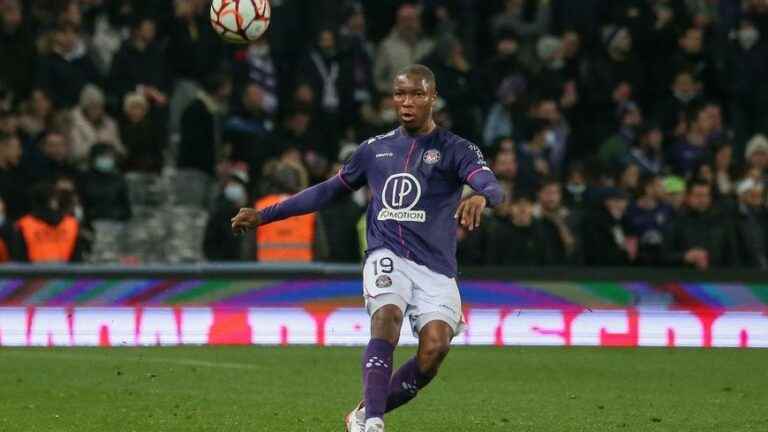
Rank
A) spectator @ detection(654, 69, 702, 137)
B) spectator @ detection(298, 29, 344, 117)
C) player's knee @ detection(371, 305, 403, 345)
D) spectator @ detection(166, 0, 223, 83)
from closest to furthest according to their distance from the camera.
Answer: player's knee @ detection(371, 305, 403, 345) → spectator @ detection(166, 0, 223, 83) → spectator @ detection(298, 29, 344, 117) → spectator @ detection(654, 69, 702, 137)

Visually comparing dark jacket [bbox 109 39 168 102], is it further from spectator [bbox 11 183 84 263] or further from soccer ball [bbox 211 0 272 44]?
soccer ball [bbox 211 0 272 44]

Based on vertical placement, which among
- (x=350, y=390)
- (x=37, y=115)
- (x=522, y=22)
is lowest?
(x=350, y=390)

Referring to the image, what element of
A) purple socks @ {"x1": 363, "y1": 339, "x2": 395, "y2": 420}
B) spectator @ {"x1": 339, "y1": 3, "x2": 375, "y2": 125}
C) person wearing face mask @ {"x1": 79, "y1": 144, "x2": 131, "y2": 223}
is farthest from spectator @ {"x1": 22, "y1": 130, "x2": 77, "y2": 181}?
purple socks @ {"x1": 363, "y1": 339, "x2": 395, "y2": 420}

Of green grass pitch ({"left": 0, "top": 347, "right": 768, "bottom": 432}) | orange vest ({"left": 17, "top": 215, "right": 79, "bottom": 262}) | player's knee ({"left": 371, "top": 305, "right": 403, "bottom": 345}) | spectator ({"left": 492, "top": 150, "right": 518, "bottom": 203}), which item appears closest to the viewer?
player's knee ({"left": 371, "top": 305, "right": 403, "bottom": 345})

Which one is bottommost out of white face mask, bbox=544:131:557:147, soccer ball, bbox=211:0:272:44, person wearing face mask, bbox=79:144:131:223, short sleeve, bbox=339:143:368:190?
Answer: short sleeve, bbox=339:143:368:190

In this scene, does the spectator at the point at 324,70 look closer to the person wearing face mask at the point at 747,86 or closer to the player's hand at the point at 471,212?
the person wearing face mask at the point at 747,86

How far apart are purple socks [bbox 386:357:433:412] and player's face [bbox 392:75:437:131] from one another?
3.94ft

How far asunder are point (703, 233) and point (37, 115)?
6.72 m

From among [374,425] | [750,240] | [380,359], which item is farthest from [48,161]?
[374,425]

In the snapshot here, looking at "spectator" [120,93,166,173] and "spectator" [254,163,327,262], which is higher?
"spectator" [120,93,166,173]

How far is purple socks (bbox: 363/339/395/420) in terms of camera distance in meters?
7.80

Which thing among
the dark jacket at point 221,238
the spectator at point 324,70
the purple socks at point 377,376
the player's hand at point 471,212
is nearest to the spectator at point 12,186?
the dark jacket at point 221,238

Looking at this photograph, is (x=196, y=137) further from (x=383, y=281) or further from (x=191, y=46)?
(x=383, y=281)

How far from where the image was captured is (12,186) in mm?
16125
